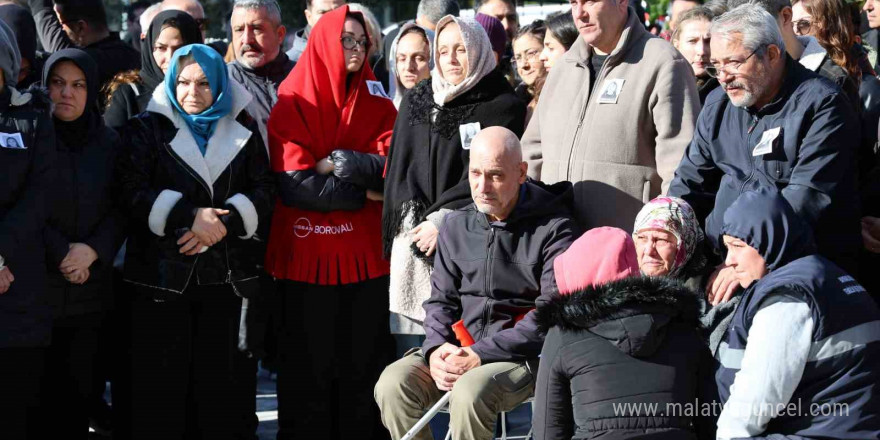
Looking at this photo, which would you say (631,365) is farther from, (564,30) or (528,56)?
(528,56)

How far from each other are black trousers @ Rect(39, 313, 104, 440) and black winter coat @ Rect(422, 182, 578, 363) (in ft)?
5.47

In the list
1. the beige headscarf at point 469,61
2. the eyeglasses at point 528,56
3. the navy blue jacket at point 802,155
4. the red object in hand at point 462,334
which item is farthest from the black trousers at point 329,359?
the navy blue jacket at point 802,155

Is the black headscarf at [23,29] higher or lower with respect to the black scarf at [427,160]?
higher

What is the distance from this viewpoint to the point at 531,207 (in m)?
4.60

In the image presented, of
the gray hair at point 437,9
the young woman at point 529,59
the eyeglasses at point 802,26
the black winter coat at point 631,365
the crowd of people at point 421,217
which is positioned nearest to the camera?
the black winter coat at point 631,365

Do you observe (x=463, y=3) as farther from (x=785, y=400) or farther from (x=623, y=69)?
(x=785, y=400)

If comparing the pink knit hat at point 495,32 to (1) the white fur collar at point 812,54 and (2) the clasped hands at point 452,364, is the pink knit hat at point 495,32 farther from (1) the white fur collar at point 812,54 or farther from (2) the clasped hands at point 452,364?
(2) the clasped hands at point 452,364

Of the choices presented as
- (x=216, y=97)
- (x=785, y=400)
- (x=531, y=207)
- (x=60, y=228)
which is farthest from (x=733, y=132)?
(x=60, y=228)

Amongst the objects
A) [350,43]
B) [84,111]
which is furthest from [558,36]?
[84,111]

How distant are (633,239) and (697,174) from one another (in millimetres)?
392

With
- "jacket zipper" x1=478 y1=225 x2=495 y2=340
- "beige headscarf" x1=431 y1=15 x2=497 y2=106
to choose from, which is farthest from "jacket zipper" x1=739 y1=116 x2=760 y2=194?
"beige headscarf" x1=431 y1=15 x2=497 y2=106

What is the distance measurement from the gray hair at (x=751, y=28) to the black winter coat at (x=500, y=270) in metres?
0.99

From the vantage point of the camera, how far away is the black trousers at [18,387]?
15.6 ft

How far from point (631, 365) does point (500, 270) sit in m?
1.09
